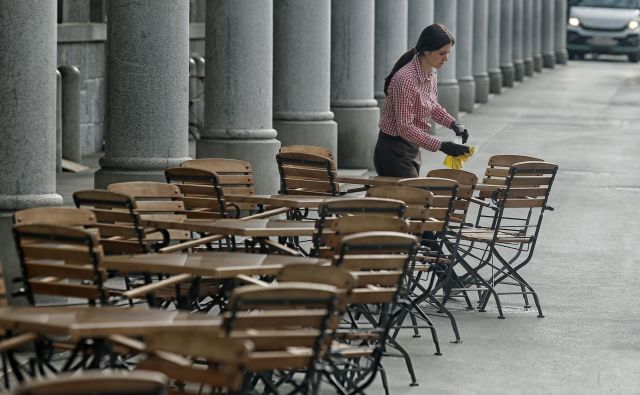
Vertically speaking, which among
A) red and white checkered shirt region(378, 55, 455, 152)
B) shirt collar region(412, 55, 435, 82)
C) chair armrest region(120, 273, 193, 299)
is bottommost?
chair armrest region(120, 273, 193, 299)

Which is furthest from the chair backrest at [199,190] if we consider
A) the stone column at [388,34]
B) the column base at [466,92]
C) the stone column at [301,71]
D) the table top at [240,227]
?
the column base at [466,92]

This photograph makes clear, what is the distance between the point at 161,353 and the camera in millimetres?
6094

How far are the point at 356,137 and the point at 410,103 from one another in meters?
8.93

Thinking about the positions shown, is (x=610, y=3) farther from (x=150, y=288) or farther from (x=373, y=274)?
(x=150, y=288)

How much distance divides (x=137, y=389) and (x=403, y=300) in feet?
16.8

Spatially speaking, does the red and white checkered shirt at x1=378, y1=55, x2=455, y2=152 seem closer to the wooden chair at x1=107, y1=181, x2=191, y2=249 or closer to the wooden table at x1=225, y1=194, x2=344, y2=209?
the wooden table at x1=225, y1=194, x2=344, y2=209

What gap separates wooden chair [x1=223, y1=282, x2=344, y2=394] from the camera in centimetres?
627

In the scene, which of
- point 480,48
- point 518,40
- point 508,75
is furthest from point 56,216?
point 518,40

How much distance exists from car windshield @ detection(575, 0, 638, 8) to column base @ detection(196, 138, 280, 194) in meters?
34.7

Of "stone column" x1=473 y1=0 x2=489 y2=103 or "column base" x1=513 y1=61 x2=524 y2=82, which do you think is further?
"column base" x1=513 y1=61 x2=524 y2=82

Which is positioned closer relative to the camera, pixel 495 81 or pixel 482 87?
pixel 482 87

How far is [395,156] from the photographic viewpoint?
12031 mm

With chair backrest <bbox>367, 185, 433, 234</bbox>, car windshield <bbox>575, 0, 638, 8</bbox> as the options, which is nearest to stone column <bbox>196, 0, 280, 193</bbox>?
chair backrest <bbox>367, 185, 433, 234</bbox>

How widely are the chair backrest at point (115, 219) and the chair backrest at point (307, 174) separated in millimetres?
2729
